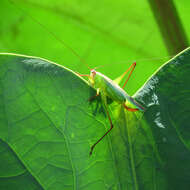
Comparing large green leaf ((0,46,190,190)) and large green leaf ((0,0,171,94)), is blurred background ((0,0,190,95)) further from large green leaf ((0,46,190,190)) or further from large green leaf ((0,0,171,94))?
large green leaf ((0,46,190,190))

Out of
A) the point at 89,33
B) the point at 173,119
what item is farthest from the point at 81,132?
the point at 89,33

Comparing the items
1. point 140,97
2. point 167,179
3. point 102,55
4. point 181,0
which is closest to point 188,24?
point 181,0

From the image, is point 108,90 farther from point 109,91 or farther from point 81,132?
point 81,132

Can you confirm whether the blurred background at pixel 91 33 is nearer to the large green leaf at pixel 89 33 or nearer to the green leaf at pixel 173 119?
the large green leaf at pixel 89 33

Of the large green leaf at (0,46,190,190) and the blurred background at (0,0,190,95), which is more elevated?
the blurred background at (0,0,190,95)

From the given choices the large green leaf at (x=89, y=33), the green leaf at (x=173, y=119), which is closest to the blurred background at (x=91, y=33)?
the large green leaf at (x=89, y=33)

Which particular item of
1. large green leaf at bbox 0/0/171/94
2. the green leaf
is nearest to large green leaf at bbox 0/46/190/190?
the green leaf
